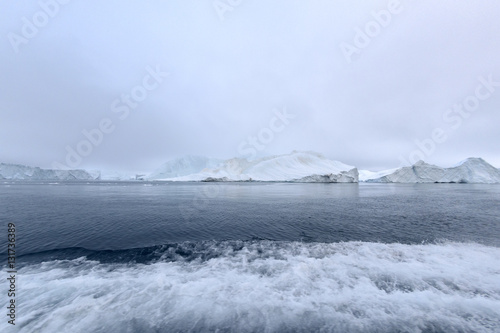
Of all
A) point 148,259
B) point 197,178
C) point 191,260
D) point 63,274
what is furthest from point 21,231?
point 197,178

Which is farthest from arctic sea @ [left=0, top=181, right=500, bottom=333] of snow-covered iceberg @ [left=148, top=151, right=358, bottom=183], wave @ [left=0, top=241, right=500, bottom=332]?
snow-covered iceberg @ [left=148, top=151, right=358, bottom=183]

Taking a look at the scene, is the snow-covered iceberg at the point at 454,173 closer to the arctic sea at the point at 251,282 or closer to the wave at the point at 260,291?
the arctic sea at the point at 251,282

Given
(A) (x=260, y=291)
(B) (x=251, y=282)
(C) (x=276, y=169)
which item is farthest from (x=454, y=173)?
(A) (x=260, y=291)

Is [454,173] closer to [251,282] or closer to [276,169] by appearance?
[276,169]

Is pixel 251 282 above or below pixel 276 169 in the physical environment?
below

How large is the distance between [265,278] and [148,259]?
5046mm

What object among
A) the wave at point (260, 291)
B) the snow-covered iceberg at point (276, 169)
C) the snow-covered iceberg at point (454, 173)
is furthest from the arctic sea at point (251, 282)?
the snow-covered iceberg at point (454, 173)

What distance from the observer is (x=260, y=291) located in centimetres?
570

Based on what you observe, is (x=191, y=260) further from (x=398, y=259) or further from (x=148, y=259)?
(x=398, y=259)

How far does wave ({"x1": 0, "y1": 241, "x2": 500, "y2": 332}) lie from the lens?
4.51 metres

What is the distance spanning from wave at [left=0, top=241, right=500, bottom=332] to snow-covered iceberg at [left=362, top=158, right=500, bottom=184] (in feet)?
435

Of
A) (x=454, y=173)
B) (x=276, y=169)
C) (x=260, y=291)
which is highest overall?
(x=276, y=169)

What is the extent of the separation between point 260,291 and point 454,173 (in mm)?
157754

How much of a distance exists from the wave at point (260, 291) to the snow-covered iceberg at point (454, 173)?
5221 inches
